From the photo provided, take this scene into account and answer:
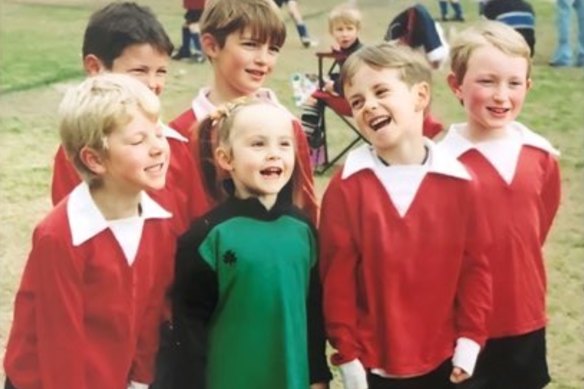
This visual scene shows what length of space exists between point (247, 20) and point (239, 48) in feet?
0.22

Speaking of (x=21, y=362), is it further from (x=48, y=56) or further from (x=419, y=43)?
(x=48, y=56)

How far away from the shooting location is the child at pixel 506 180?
7.68 ft

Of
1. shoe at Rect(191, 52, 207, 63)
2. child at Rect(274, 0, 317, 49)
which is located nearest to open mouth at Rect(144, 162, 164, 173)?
shoe at Rect(191, 52, 207, 63)

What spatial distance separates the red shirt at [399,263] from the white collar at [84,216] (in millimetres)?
379

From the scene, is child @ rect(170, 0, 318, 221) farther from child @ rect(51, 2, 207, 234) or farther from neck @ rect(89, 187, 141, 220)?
neck @ rect(89, 187, 141, 220)

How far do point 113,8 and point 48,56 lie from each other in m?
6.92

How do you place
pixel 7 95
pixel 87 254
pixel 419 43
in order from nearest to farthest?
pixel 87 254
pixel 419 43
pixel 7 95

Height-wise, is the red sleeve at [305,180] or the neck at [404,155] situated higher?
the neck at [404,155]

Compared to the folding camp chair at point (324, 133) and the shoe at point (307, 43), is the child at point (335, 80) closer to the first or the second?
the folding camp chair at point (324, 133)

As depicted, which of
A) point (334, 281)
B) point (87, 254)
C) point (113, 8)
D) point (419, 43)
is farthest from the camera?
point (419, 43)

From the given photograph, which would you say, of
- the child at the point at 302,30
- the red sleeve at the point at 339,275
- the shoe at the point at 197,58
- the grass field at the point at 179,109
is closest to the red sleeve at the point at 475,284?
the red sleeve at the point at 339,275

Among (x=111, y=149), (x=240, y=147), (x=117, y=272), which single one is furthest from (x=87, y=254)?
(x=240, y=147)

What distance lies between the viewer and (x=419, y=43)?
229 inches

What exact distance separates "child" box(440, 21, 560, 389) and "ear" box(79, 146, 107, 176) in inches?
30.4
